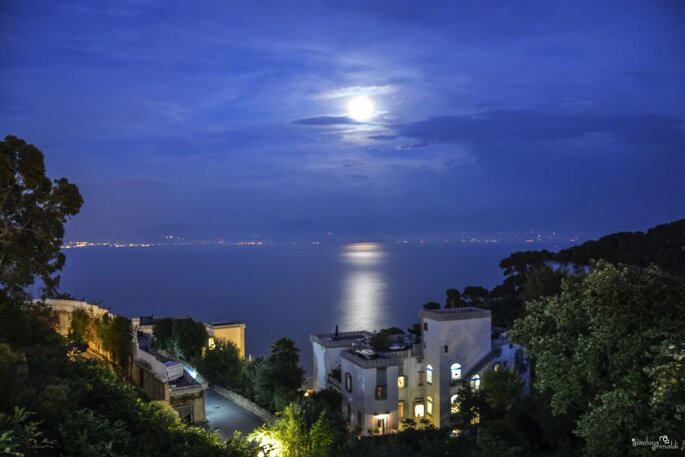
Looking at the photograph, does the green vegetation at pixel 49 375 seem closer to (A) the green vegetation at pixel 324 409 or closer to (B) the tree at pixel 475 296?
(A) the green vegetation at pixel 324 409

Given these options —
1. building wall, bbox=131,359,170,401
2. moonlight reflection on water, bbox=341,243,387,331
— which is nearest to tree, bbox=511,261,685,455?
building wall, bbox=131,359,170,401

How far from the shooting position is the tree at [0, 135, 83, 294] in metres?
14.5

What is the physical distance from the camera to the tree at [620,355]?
7.54 meters

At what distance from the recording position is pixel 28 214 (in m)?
15.1

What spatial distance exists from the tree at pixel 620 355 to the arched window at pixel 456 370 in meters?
14.4

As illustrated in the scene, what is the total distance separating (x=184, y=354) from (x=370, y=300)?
2610 inches

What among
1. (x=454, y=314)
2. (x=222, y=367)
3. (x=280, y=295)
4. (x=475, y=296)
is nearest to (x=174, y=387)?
(x=222, y=367)

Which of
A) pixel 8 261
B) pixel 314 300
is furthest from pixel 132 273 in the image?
pixel 8 261

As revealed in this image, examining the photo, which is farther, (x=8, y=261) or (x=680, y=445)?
(x=8, y=261)

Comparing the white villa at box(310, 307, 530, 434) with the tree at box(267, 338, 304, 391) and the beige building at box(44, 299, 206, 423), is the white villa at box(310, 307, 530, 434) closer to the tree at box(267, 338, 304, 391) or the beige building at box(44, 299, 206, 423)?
the tree at box(267, 338, 304, 391)

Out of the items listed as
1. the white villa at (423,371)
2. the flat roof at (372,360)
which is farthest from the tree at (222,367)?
the flat roof at (372,360)

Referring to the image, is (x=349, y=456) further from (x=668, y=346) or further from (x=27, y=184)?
(x=27, y=184)

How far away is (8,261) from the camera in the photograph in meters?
14.9

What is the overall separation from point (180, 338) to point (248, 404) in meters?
8.59
